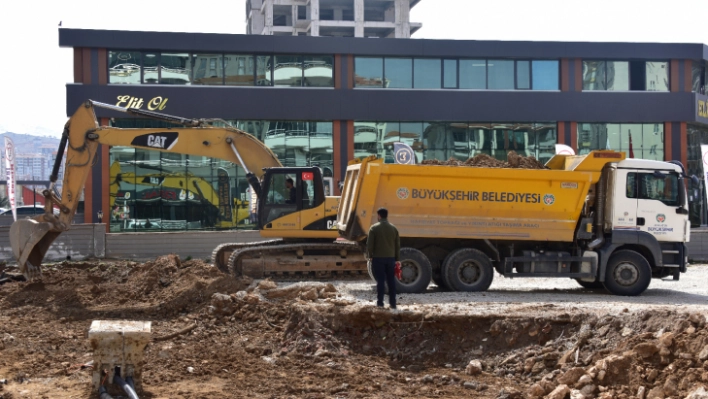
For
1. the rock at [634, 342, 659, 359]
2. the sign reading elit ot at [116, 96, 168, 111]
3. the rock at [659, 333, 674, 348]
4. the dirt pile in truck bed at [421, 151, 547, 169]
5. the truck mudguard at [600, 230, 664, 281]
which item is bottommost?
the rock at [634, 342, 659, 359]

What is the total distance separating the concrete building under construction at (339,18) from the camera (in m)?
92.2

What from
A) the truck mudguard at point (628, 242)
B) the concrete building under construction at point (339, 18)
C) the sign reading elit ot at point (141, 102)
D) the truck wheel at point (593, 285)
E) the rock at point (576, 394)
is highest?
the concrete building under construction at point (339, 18)

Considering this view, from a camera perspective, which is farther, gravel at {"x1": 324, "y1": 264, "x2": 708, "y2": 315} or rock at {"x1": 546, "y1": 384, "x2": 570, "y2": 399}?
gravel at {"x1": 324, "y1": 264, "x2": 708, "y2": 315}

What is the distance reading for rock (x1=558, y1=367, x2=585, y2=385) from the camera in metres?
9.43

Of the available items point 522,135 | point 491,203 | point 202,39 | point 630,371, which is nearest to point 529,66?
point 522,135

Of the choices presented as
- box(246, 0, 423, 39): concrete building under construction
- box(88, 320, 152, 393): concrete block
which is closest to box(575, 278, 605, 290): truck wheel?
box(88, 320, 152, 393): concrete block

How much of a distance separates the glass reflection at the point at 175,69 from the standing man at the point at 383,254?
959 inches

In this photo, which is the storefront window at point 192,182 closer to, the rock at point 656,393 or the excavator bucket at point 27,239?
the excavator bucket at point 27,239

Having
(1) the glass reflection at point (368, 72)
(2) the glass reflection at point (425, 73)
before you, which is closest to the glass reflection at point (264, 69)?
(1) the glass reflection at point (368, 72)

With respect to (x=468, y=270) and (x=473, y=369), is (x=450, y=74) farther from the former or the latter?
(x=473, y=369)

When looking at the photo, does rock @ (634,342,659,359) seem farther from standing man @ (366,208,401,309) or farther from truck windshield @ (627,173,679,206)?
truck windshield @ (627,173,679,206)

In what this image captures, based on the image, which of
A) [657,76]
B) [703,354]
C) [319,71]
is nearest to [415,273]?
[703,354]

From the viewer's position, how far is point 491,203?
16.0 m

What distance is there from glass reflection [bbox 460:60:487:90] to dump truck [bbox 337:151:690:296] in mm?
21535
